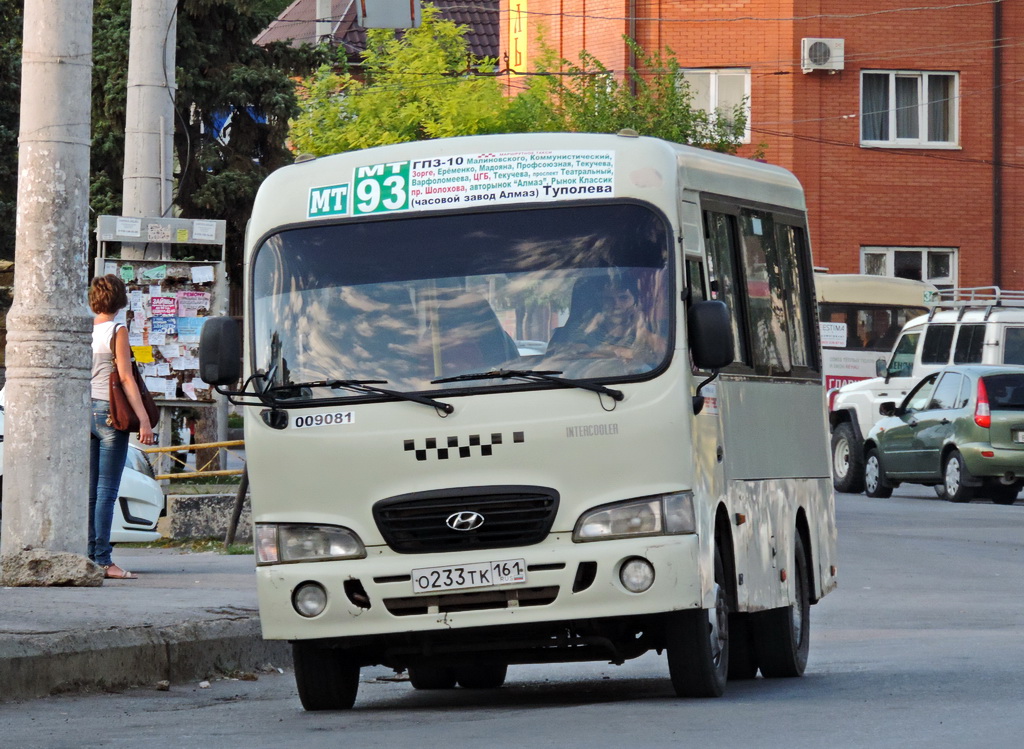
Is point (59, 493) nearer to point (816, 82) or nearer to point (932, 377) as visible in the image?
point (932, 377)

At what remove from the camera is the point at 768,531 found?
10055mm

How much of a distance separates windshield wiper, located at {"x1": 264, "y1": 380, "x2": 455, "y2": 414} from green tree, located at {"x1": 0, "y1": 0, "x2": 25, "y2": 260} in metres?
30.2

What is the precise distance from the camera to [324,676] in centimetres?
Result: 920

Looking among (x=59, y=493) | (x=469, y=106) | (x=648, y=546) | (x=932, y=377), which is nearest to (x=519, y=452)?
(x=648, y=546)

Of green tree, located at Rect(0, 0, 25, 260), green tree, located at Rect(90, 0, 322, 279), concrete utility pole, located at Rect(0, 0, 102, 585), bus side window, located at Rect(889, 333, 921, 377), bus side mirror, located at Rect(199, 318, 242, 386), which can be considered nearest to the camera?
bus side mirror, located at Rect(199, 318, 242, 386)

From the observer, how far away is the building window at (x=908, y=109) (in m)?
43.3

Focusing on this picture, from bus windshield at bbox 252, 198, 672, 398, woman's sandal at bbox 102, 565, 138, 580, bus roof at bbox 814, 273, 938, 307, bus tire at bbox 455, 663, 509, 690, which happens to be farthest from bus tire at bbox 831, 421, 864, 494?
bus windshield at bbox 252, 198, 672, 398

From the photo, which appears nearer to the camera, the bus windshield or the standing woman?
the bus windshield

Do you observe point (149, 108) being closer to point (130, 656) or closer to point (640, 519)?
point (130, 656)

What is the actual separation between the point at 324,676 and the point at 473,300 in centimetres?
174

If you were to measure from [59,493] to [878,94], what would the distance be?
32.8 meters

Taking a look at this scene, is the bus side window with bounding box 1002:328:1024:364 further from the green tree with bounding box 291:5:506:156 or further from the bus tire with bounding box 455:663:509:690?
the bus tire with bounding box 455:663:509:690

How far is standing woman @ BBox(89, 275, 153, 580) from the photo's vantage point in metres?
13.5

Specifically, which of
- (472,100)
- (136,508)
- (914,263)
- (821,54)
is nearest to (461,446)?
(136,508)
